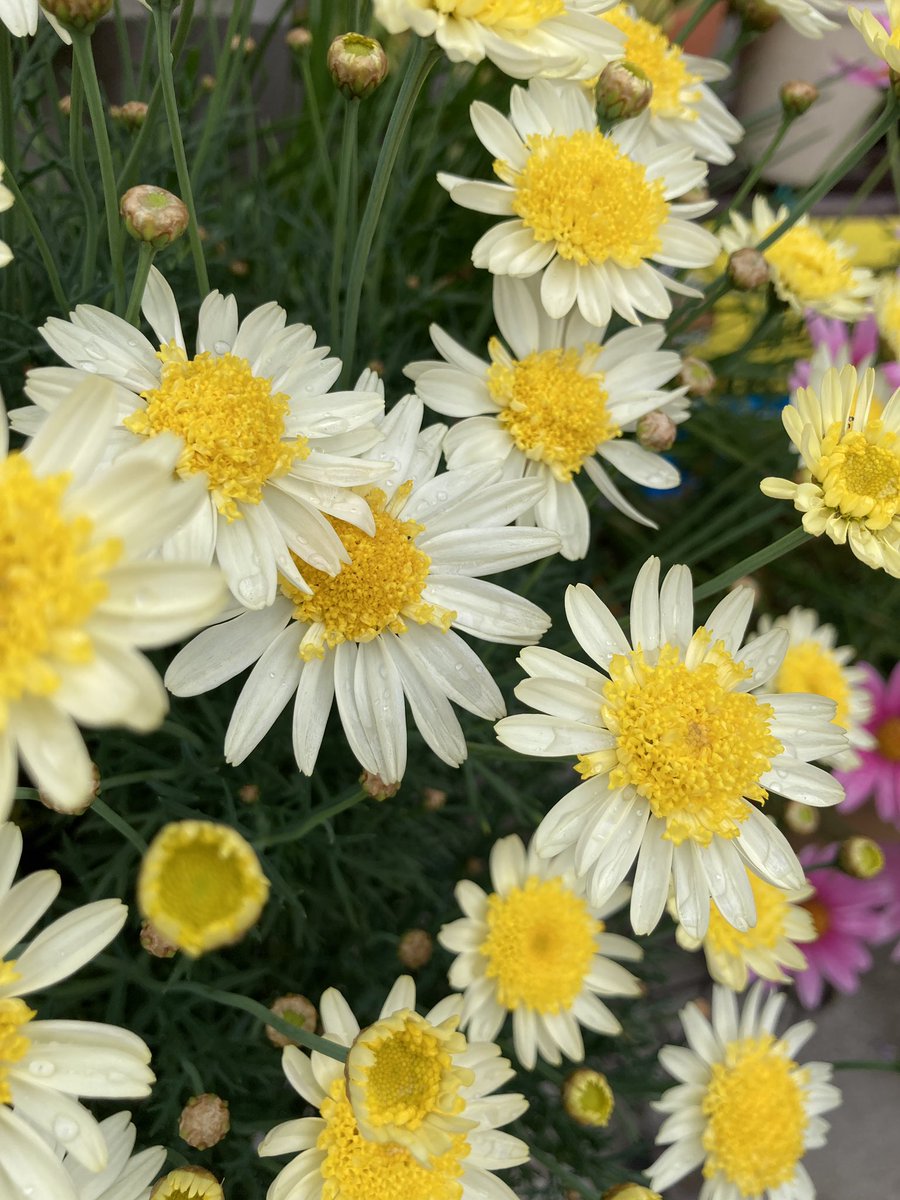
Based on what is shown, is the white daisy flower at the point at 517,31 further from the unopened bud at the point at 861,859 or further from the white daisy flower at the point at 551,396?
the unopened bud at the point at 861,859

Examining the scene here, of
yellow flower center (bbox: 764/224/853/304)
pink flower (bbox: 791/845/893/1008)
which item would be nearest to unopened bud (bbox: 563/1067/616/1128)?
pink flower (bbox: 791/845/893/1008)

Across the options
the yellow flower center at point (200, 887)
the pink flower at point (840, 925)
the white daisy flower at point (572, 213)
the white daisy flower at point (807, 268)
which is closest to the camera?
the yellow flower center at point (200, 887)

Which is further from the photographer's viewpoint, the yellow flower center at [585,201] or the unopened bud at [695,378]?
the unopened bud at [695,378]

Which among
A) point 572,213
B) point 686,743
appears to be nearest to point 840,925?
point 686,743

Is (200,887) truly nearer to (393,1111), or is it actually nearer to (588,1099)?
(393,1111)

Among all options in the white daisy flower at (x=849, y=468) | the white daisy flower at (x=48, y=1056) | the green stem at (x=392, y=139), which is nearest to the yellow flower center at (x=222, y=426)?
the green stem at (x=392, y=139)

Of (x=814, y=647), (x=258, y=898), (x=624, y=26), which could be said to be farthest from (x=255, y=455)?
(x=814, y=647)
